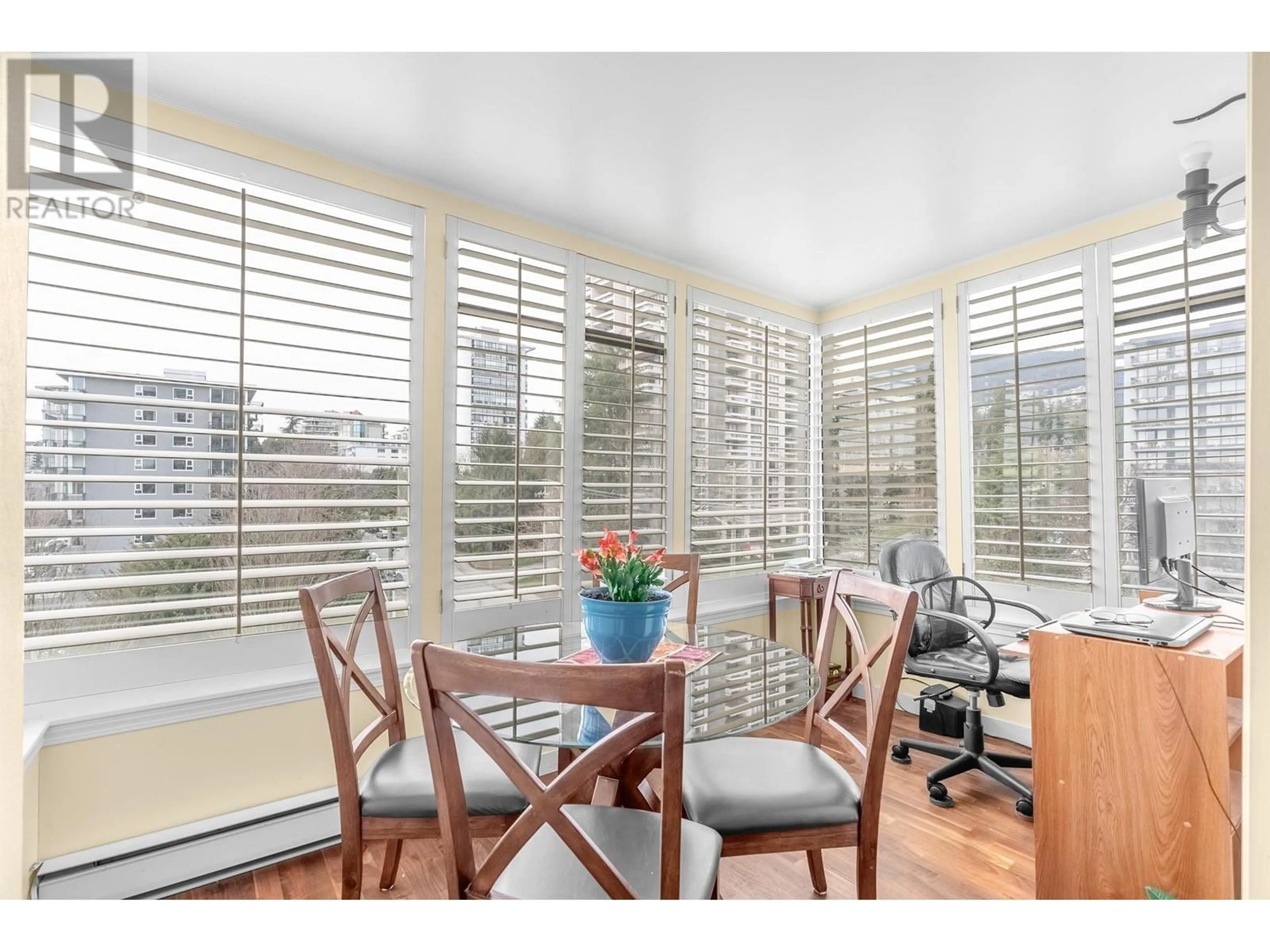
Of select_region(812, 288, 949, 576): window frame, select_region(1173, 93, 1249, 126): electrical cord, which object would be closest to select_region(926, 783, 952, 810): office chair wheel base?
select_region(812, 288, 949, 576): window frame

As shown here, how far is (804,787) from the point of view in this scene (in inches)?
58.3

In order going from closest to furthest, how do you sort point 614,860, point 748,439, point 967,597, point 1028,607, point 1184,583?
point 614,860, point 1184,583, point 1028,607, point 967,597, point 748,439

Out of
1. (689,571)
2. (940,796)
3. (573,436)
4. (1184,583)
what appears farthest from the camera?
(573,436)

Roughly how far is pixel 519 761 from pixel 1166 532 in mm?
2163

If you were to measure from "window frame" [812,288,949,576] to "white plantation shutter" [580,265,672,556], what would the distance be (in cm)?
133

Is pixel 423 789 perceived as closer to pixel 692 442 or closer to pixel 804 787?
pixel 804 787

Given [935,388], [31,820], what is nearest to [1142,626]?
[935,388]

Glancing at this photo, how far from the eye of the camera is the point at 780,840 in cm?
139

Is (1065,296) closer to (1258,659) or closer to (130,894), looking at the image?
(1258,659)

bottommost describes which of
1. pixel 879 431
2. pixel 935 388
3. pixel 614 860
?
pixel 614 860

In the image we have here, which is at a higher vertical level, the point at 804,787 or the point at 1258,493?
the point at 1258,493

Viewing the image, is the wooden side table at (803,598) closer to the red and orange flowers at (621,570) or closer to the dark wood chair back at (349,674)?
the red and orange flowers at (621,570)

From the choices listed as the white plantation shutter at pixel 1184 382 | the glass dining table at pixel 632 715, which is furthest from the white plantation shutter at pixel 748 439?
the white plantation shutter at pixel 1184 382

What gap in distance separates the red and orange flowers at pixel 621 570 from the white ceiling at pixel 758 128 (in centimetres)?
141
